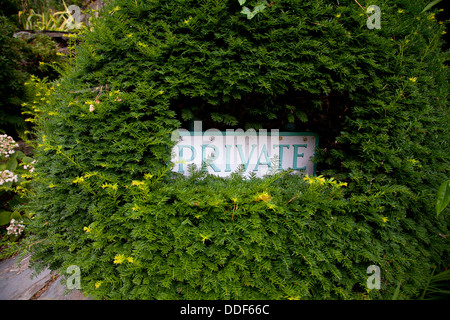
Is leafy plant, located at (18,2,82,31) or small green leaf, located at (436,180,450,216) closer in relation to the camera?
small green leaf, located at (436,180,450,216)

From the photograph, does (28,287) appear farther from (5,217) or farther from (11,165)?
(11,165)

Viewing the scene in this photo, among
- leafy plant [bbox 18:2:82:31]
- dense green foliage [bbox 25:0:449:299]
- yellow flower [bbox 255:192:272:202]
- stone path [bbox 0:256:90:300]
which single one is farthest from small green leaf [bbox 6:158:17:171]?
yellow flower [bbox 255:192:272:202]

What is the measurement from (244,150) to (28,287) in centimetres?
248

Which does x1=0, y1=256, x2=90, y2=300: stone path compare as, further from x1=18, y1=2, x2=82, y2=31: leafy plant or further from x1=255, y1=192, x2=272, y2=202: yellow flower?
x1=18, y1=2, x2=82, y2=31: leafy plant

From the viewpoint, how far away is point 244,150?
1771 mm

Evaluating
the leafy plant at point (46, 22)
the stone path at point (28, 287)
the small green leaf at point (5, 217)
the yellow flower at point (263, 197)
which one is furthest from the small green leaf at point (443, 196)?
the leafy plant at point (46, 22)

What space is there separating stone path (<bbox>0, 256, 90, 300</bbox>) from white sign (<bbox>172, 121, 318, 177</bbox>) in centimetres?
157

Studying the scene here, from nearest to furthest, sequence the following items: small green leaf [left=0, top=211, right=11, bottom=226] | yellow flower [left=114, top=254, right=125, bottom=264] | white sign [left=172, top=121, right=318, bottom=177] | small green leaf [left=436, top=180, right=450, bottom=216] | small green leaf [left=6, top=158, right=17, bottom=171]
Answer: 1. small green leaf [left=436, top=180, right=450, bottom=216]
2. yellow flower [left=114, top=254, right=125, bottom=264]
3. white sign [left=172, top=121, right=318, bottom=177]
4. small green leaf [left=0, top=211, right=11, bottom=226]
5. small green leaf [left=6, top=158, right=17, bottom=171]


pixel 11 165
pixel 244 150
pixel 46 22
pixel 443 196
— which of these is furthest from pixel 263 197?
pixel 46 22

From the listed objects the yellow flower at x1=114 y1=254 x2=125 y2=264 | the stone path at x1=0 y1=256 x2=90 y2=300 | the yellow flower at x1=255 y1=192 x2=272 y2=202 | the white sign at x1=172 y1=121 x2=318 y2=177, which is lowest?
the stone path at x1=0 y1=256 x2=90 y2=300

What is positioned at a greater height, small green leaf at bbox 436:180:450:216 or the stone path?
small green leaf at bbox 436:180:450:216

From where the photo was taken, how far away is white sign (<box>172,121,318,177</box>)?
1694 mm

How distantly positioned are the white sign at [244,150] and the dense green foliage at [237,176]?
14 centimetres
